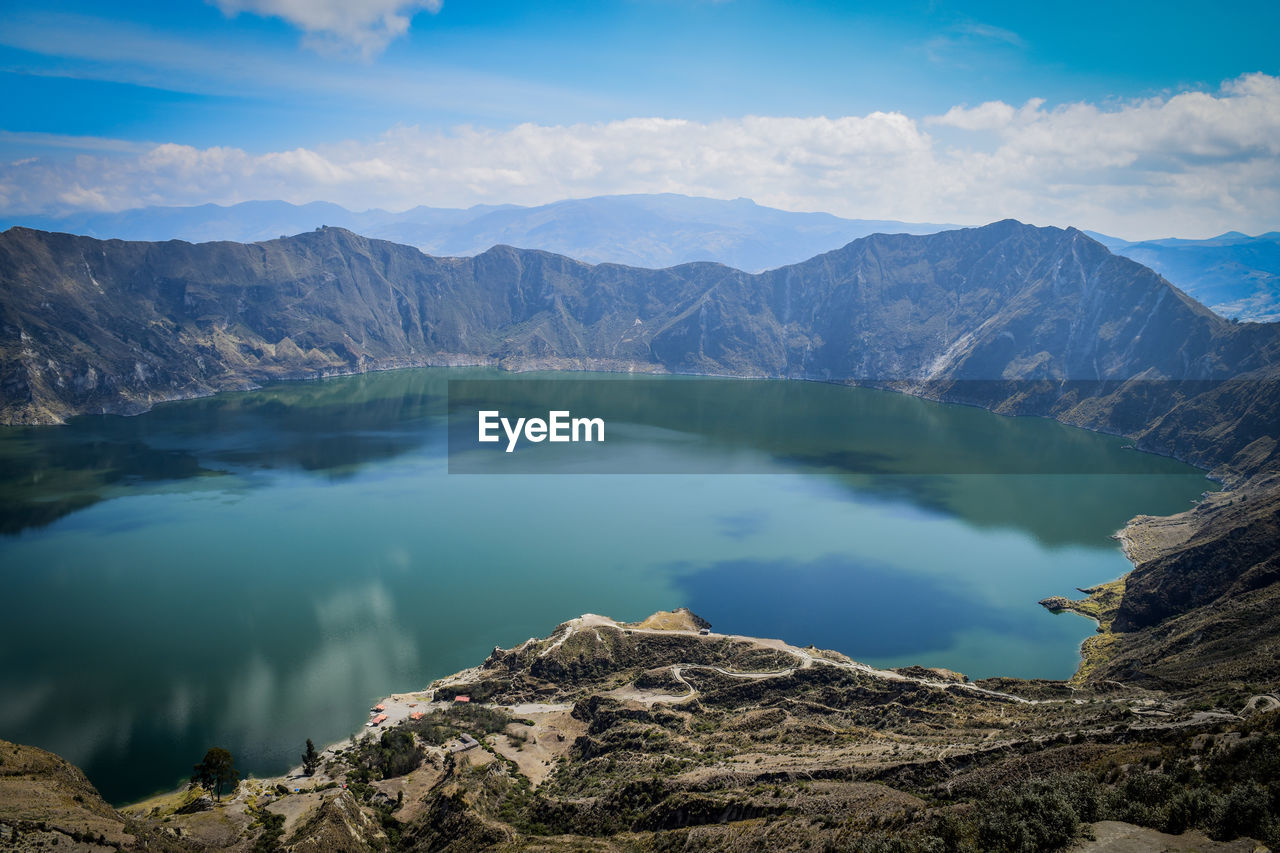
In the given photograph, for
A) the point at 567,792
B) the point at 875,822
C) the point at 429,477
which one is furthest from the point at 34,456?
the point at 875,822

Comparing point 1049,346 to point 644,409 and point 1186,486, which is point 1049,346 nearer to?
point 1186,486

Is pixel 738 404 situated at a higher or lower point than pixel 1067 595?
higher

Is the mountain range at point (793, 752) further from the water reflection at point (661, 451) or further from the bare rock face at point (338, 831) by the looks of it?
the water reflection at point (661, 451)

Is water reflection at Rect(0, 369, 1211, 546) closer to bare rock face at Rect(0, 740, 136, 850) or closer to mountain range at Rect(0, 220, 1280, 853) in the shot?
mountain range at Rect(0, 220, 1280, 853)

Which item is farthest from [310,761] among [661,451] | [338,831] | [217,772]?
[661,451]

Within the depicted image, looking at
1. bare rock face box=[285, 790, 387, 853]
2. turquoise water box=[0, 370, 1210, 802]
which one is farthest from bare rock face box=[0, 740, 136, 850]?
turquoise water box=[0, 370, 1210, 802]

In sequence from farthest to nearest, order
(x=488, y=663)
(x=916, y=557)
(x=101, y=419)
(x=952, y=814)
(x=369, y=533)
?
(x=101, y=419), (x=369, y=533), (x=916, y=557), (x=488, y=663), (x=952, y=814)

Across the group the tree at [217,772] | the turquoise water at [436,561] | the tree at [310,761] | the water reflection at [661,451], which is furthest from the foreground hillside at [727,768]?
the water reflection at [661,451]
